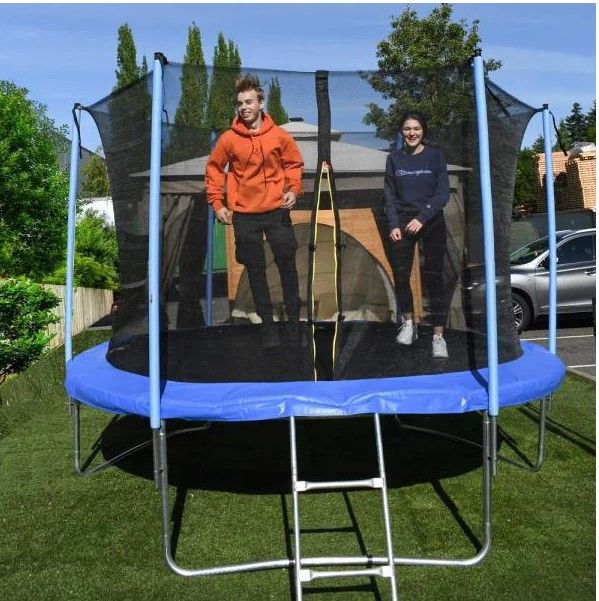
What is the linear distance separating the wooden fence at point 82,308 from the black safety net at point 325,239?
4.98 meters

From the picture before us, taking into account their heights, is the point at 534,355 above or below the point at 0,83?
below

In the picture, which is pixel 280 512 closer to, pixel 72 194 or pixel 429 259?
pixel 429 259

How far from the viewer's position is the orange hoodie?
412cm

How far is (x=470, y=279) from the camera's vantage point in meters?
4.17

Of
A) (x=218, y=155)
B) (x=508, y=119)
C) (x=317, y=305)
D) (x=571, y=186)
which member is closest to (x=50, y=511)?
(x=317, y=305)

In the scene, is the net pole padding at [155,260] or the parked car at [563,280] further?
the parked car at [563,280]

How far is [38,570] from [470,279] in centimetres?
247

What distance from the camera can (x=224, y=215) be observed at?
4.19 meters

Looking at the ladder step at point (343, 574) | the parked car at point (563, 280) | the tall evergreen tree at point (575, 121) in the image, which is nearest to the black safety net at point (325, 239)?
the ladder step at point (343, 574)

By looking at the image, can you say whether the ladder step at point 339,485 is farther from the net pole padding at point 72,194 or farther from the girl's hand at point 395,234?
the net pole padding at point 72,194

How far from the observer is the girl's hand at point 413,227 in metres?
4.13

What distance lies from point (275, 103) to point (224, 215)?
0.63 metres

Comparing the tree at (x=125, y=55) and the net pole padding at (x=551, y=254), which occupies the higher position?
the tree at (x=125, y=55)

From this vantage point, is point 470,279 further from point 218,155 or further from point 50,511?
point 50,511
